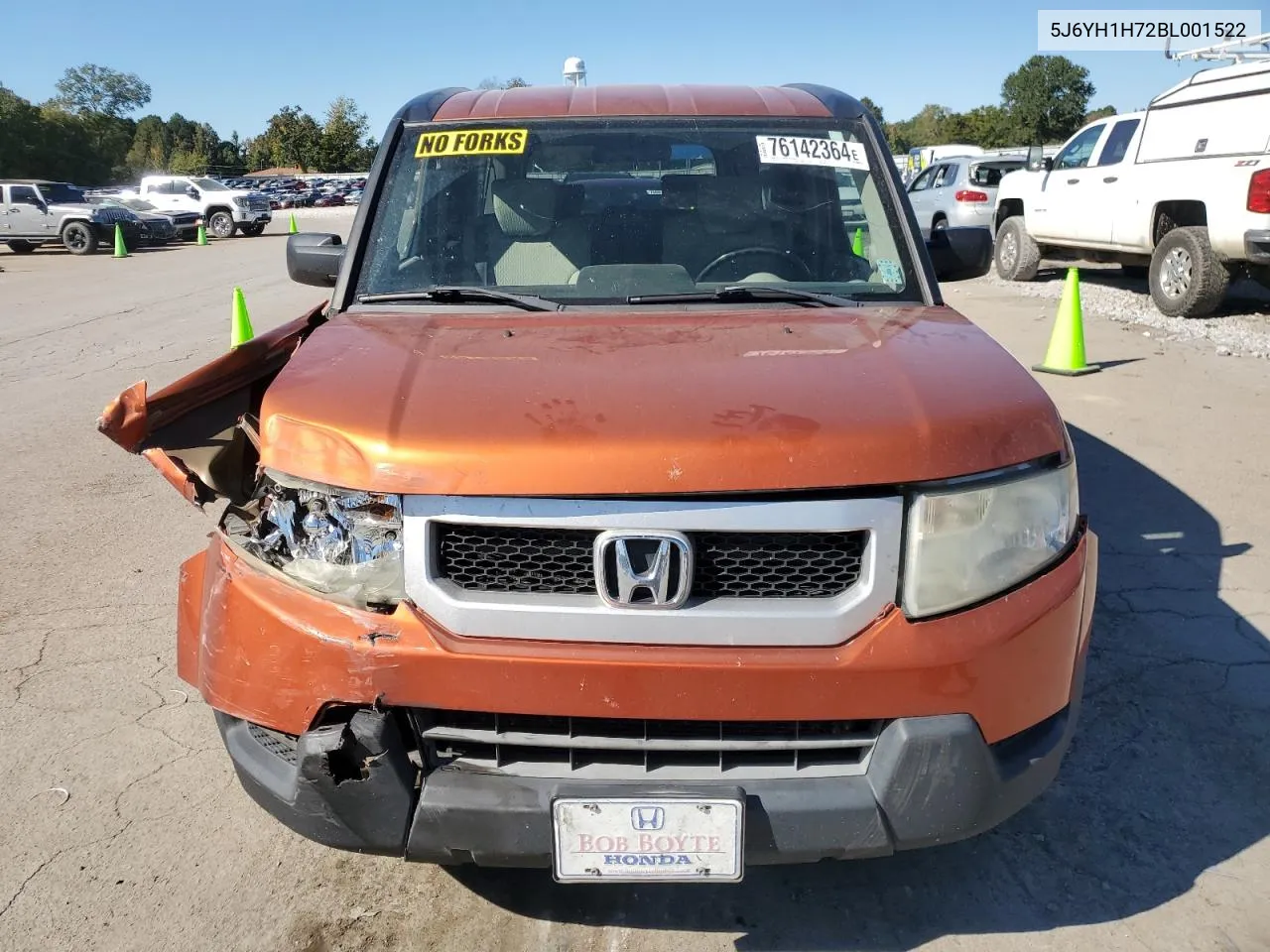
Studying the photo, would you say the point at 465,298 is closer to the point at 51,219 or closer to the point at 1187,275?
the point at 1187,275

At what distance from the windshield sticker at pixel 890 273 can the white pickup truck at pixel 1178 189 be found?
25.4 ft

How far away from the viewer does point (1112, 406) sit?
7.31 meters

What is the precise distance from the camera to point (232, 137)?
115938mm

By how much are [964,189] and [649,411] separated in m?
15.6

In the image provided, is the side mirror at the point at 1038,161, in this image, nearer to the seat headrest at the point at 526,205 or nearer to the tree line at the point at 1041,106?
the seat headrest at the point at 526,205

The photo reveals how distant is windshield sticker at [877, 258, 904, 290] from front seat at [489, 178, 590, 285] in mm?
912

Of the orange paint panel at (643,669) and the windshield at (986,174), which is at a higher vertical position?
the windshield at (986,174)

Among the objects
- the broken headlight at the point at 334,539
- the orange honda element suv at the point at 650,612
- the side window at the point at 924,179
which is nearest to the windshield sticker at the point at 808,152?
the orange honda element suv at the point at 650,612

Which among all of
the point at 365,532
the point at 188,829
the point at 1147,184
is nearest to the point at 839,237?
Result: the point at 365,532

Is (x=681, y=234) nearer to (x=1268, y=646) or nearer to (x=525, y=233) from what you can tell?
(x=525, y=233)

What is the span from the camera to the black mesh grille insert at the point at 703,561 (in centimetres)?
197

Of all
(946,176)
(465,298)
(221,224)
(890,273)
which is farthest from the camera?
(221,224)

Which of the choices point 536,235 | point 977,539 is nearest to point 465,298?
point 536,235

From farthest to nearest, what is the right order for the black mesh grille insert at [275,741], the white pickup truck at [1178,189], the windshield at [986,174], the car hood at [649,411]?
1. the windshield at [986,174]
2. the white pickup truck at [1178,189]
3. the black mesh grille insert at [275,741]
4. the car hood at [649,411]
